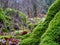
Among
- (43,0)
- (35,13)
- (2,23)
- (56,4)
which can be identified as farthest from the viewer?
(43,0)

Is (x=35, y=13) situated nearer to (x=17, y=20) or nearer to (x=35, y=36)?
(x=17, y=20)

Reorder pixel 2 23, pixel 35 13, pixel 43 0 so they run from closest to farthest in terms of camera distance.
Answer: pixel 2 23, pixel 35 13, pixel 43 0

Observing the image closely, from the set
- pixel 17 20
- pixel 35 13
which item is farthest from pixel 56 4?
pixel 35 13

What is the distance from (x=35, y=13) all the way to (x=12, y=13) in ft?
55.8

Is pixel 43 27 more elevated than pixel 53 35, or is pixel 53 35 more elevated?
pixel 53 35

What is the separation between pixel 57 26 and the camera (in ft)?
15.4

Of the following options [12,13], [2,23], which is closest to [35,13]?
[12,13]

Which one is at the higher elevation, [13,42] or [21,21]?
[13,42]

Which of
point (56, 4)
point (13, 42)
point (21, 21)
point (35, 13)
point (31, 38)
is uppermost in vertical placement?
point (56, 4)

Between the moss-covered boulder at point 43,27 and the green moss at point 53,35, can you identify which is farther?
the moss-covered boulder at point 43,27

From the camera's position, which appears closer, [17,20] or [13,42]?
[13,42]

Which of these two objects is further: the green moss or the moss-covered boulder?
the moss-covered boulder

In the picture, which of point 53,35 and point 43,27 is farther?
point 43,27

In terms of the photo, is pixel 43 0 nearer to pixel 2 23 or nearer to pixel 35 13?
pixel 35 13
